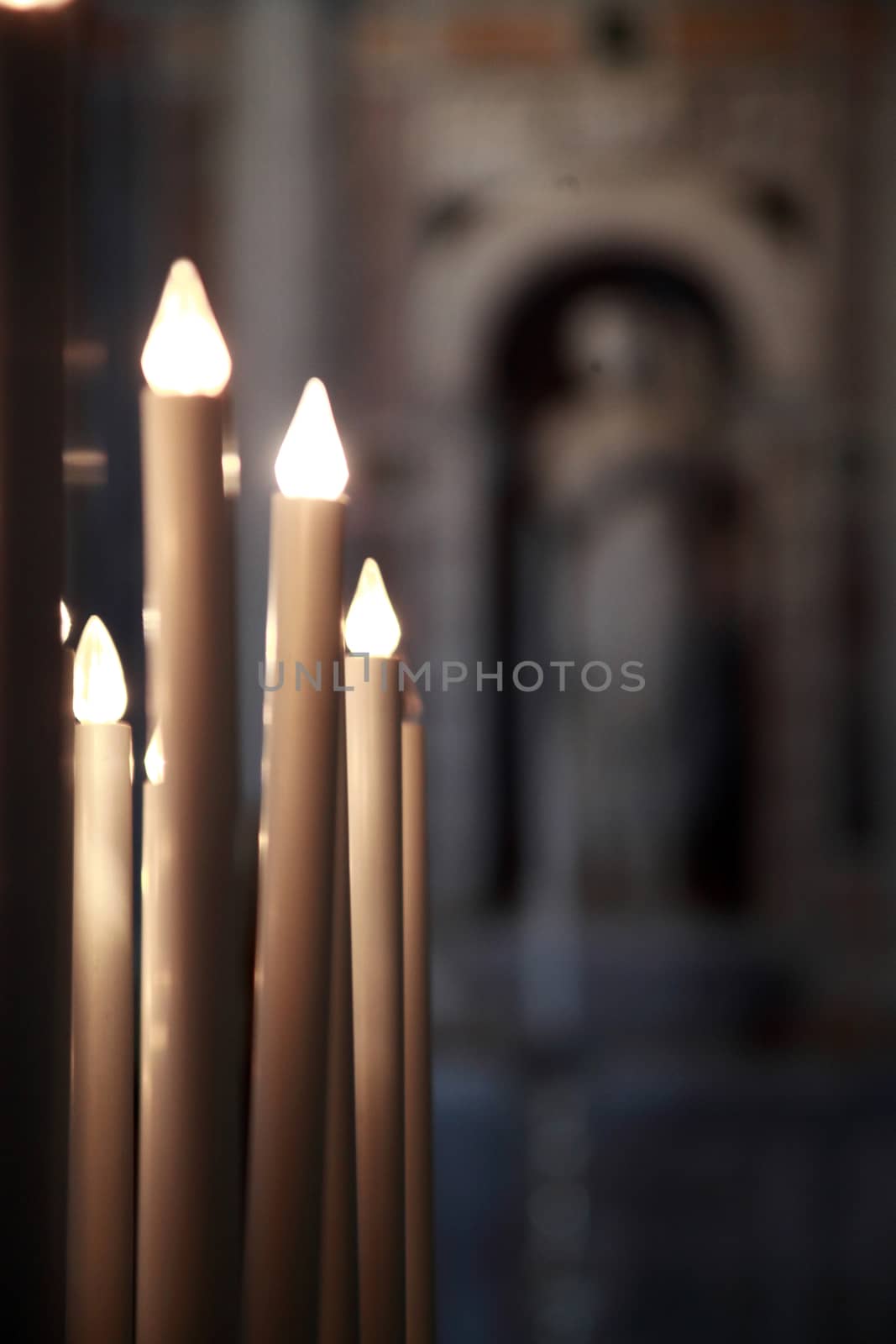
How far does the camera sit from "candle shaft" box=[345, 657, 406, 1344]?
0.69 ft

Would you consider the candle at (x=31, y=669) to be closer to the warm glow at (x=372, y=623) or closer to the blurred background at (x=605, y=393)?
the warm glow at (x=372, y=623)

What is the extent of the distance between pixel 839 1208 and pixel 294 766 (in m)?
2.17

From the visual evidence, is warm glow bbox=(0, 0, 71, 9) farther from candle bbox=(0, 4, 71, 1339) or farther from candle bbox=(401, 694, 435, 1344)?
candle bbox=(401, 694, 435, 1344)

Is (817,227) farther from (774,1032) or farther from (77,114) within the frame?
(77,114)

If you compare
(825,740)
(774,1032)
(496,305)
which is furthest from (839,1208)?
(496,305)

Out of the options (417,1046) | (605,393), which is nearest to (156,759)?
(417,1046)

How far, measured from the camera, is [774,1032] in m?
3.47

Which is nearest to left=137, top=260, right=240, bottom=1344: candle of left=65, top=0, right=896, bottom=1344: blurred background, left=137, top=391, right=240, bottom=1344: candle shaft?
left=137, top=391, right=240, bottom=1344: candle shaft

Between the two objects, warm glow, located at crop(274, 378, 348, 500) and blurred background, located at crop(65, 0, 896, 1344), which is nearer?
warm glow, located at crop(274, 378, 348, 500)

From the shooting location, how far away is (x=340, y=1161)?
0.61 ft

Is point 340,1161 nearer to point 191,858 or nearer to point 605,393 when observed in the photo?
point 191,858

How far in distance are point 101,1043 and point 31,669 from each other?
3.0 inches

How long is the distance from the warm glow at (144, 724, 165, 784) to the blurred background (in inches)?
124

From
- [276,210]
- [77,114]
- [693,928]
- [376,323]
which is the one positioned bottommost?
[693,928]
